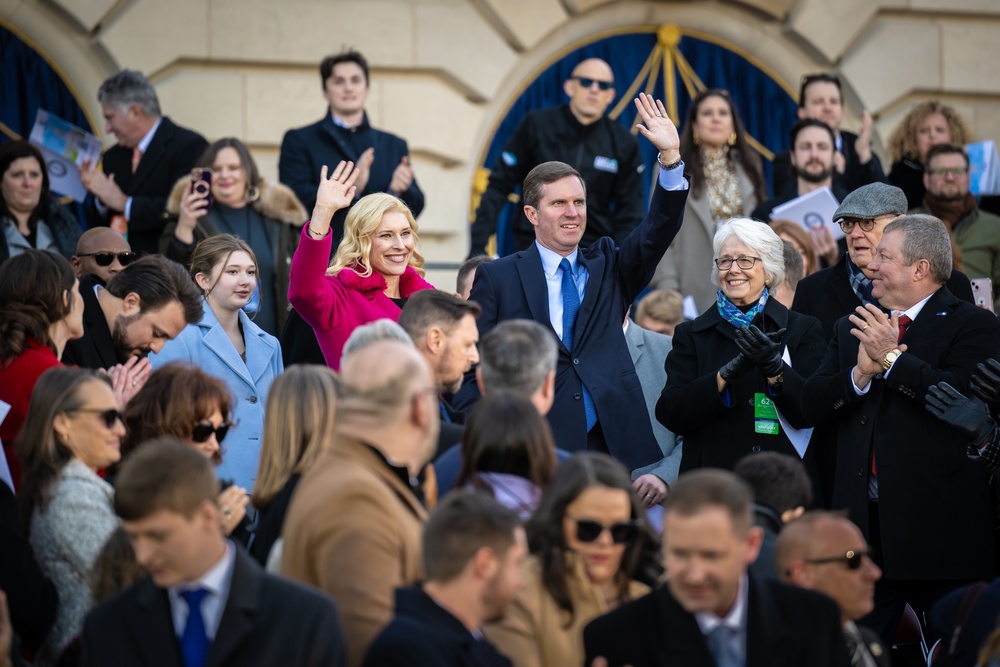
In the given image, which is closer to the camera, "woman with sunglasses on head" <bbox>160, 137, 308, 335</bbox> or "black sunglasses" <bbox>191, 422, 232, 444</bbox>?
"black sunglasses" <bbox>191, 422, 232, 444</bbox>

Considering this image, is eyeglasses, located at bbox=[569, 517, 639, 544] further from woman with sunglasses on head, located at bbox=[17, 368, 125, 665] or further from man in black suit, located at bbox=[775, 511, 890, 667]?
woman with sunglasses on head, located at bbox=[17, 368, 125, 665]

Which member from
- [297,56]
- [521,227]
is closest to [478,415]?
[521,227]

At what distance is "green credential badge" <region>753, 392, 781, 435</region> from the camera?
7.56 m

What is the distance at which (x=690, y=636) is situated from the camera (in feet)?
15.7

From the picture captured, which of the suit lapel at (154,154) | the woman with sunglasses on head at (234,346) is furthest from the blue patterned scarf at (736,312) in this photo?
the suit lapel at (154,154)

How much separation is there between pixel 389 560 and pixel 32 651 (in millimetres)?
1589

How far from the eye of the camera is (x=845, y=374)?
7324mm

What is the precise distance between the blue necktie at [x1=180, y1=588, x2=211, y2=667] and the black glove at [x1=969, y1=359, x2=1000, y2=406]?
148 inches

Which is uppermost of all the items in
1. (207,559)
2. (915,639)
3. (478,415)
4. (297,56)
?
(297,56)

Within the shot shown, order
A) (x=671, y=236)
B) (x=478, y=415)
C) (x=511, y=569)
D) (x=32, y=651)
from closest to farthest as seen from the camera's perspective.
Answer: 1. (x=511, y=569)
2. (x=478, y=415)
3. (x=32, y=651)
4. (x=671, y=236)

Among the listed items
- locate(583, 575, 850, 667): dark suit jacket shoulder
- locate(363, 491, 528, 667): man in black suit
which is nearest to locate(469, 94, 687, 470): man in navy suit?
locate(583, 575, 850, 667): dark suit jacket shoulder

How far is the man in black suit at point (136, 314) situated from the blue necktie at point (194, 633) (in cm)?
316

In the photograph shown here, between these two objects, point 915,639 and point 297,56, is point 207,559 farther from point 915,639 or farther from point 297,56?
point 297,56

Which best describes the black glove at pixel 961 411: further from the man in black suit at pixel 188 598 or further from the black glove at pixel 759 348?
the man in black suit at pixel 188 598
